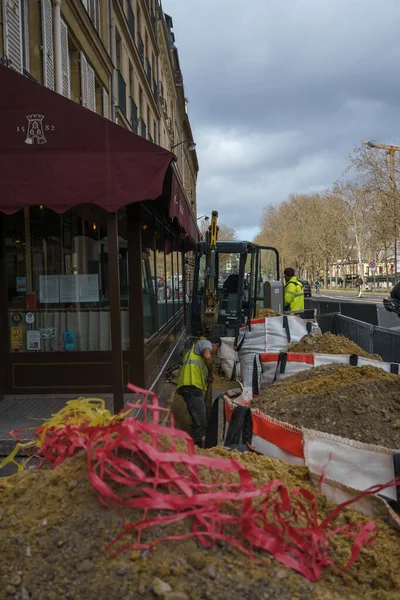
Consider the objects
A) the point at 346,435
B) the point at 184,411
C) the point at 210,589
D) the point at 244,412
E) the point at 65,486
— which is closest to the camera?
the point at 210,589

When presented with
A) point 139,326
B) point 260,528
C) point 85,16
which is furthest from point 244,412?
point 85,16

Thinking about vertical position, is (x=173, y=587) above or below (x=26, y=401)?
above

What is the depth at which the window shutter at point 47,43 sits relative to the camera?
29.7 ft

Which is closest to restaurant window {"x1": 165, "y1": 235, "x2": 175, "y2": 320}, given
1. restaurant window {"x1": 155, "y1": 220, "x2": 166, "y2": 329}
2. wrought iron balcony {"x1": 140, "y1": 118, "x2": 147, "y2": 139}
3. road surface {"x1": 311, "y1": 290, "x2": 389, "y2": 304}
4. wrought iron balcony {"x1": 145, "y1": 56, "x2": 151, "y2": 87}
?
restaurant window {"x1": 155, "y1": 220, "x2": 166, "y2": 329}

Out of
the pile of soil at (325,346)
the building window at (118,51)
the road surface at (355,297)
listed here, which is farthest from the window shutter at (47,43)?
the road surface at (355,297)

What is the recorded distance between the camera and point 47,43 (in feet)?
30.3

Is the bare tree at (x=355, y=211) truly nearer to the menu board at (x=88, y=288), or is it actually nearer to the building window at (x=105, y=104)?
the building window at (x=105, y=104)

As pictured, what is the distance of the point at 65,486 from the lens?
1.90m

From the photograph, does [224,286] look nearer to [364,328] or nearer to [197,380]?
[364,328]

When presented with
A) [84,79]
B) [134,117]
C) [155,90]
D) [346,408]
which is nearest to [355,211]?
[155,90]

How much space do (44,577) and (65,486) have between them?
1.13 ft

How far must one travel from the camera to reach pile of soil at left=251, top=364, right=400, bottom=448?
9.63 ft

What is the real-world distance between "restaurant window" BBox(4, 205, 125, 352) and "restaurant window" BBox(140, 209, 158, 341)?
542 mm

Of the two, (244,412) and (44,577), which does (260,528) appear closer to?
(44,577)
